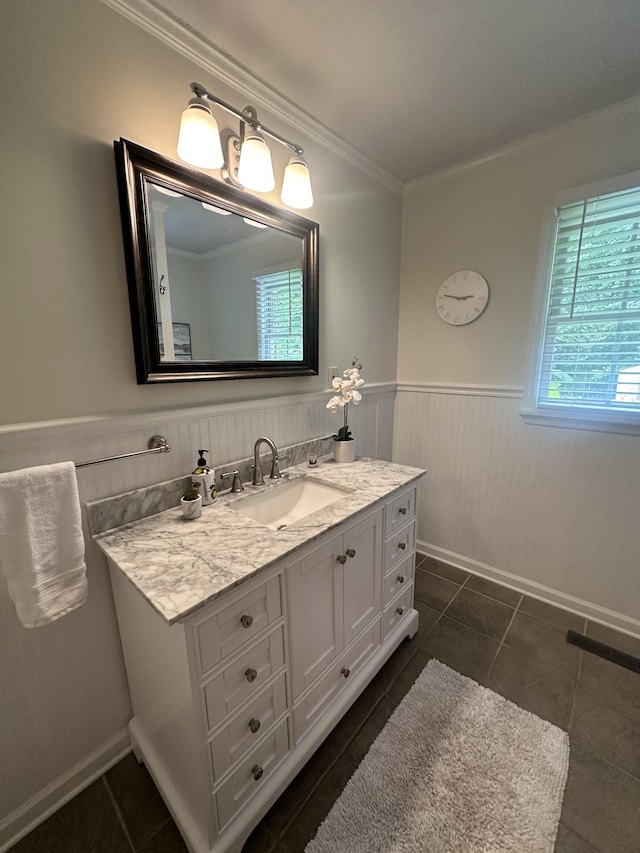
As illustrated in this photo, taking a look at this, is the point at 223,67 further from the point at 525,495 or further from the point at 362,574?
the point at 525,495

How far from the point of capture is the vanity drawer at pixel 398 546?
4.99ft

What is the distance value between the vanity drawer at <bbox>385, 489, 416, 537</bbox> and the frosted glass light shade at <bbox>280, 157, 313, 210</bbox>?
133 centimetres

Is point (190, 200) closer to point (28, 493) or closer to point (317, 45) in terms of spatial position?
point (317, 45)

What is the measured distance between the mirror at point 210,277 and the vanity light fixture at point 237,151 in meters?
0.08

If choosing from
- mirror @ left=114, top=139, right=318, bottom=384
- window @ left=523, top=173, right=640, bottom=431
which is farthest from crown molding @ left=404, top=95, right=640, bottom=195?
mirror @ left=114, top=139, right=318, bottom=384

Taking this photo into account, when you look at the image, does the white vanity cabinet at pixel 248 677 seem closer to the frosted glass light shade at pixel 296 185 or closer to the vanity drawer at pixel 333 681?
the vanity drawer at pixel 333 681

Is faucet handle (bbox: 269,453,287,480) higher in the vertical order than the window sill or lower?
lower

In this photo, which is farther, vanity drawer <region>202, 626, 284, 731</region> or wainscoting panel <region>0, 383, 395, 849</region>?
wainscoting panel <region>0, 383, 395, 849</region>

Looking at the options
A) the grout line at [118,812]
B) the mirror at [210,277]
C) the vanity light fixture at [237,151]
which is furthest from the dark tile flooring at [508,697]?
the vanity light fixture at [237,151]

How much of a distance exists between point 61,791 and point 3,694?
0.45 meters

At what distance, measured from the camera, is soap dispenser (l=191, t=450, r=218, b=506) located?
128cm

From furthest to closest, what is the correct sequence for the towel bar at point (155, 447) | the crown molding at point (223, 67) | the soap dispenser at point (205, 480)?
the soap dispenser at point (205, 480)
the towel bar at point (155, 447)
the crown molding at point (223, 67)

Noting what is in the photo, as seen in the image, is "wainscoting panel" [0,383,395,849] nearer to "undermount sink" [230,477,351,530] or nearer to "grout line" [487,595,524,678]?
"undermount sink" [230,477,351,530]

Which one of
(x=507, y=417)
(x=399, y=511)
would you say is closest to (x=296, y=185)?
(x=399, y=511)
